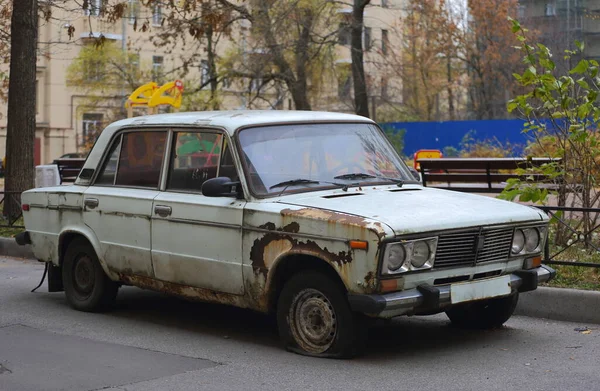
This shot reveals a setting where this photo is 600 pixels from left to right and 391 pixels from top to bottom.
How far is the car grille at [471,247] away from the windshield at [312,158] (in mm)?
1107

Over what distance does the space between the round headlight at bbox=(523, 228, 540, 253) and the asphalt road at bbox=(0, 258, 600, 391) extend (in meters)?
0.70

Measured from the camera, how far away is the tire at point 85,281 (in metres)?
8.56

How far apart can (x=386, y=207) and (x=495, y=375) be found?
4.30 feet

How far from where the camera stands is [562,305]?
8.09m

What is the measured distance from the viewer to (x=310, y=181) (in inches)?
284

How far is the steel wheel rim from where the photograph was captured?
6.55 metres

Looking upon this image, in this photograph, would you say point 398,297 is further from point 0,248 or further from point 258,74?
point 258,74

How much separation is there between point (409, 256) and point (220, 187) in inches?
61.4

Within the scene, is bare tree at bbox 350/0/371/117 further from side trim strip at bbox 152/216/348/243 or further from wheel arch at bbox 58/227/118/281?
side trim strip at bbox 152/216/348/243

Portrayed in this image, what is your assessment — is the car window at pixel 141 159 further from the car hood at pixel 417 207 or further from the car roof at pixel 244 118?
the car hood at pixel 417 207

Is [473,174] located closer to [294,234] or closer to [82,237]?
[82,237]

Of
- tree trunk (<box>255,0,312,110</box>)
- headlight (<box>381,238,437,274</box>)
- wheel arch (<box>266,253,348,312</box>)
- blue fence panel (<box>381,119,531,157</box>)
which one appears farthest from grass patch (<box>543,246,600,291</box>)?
blue fence panel (<box>381,119,531,157</box>)

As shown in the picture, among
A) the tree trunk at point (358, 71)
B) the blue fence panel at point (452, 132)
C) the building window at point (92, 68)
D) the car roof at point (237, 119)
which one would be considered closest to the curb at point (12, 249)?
the car roof at point (237, 119)

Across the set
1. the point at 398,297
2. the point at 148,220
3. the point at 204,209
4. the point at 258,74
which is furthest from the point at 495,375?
the point at 258,74
